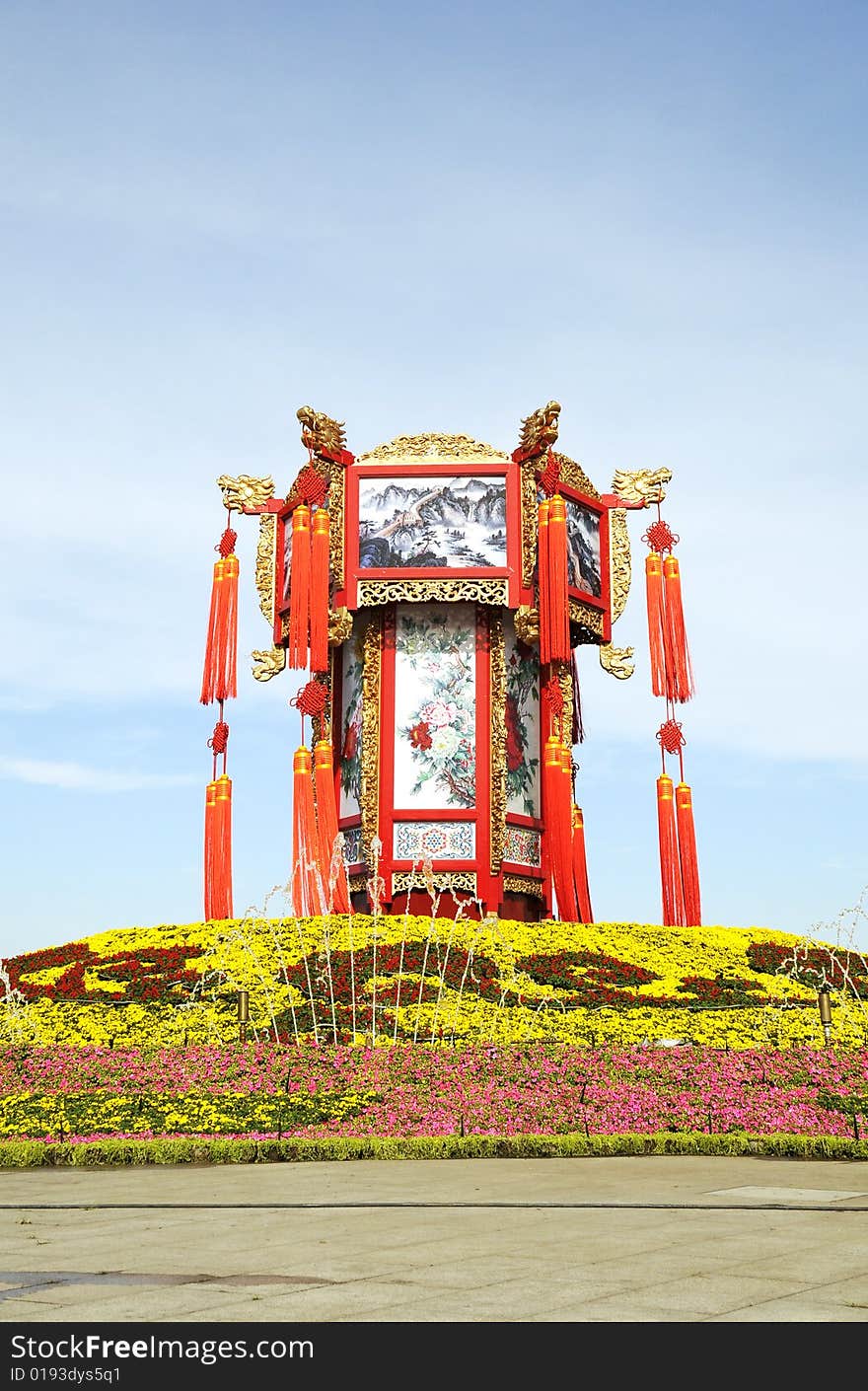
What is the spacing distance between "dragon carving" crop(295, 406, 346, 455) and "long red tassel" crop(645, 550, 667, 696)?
6.95m

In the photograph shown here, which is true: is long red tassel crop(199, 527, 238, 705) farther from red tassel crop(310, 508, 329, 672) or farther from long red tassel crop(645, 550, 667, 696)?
long red tassel crop(645, 550, 667, 696)

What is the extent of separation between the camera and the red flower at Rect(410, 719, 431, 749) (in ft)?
92.5

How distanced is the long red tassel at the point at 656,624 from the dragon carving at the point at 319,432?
695 cm

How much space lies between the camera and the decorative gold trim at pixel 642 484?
1211 inches

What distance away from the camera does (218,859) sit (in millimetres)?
27266

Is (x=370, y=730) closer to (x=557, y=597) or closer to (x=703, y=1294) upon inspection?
(x=557, y=597)

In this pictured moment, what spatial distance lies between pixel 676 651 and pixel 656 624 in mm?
677

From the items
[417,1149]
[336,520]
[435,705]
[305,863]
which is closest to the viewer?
[417,1149]

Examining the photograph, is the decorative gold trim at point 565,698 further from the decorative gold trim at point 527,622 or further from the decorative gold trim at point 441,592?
the decorative gold trim at point 441,592

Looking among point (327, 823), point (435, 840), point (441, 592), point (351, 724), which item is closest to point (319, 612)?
point (441, 592)

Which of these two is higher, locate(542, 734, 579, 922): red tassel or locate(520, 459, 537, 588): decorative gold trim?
locate(520, 459, 537, 588): decorative gold trim

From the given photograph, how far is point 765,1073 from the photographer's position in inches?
577

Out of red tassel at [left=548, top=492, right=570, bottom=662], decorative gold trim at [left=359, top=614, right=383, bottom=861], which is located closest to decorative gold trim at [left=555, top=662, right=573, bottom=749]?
red tassel at [left=548, top=492, right=570, bottom=662]
